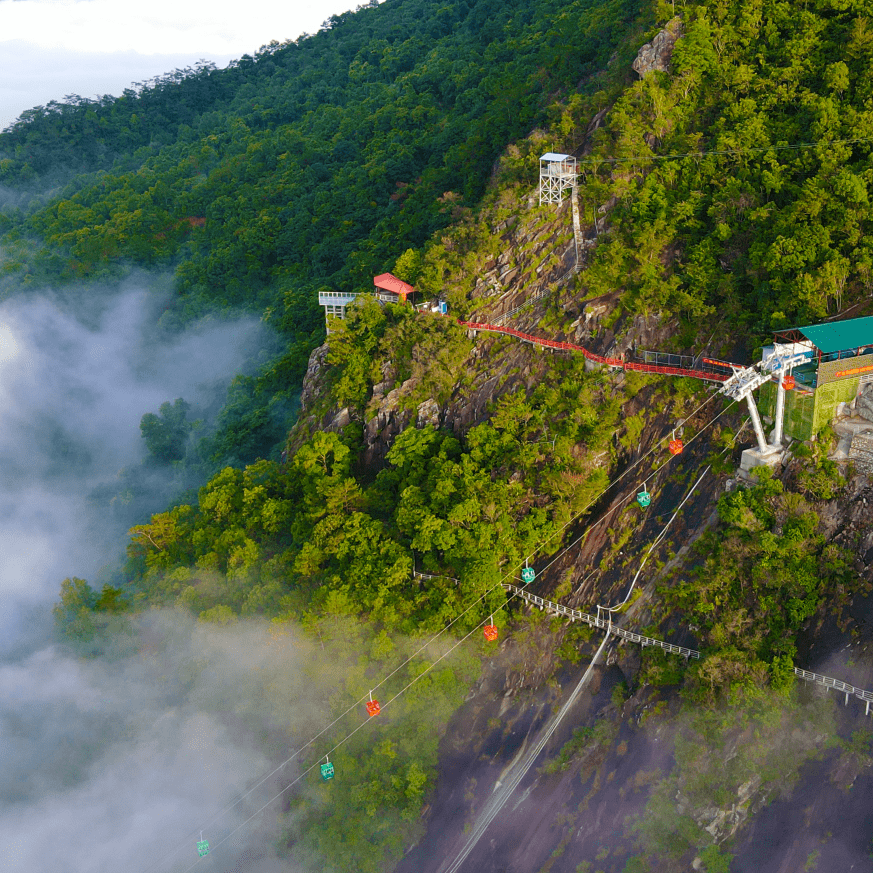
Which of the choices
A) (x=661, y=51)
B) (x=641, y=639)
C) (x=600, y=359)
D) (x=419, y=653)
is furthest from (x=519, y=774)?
(x=661, y=51)

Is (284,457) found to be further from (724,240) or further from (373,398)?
(724,240)

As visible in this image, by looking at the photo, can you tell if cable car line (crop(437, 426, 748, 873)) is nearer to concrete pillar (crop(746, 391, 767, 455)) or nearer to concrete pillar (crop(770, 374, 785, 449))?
concrete pillar (crop(770, 374, 785, 449))

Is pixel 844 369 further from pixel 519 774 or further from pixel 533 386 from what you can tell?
pixel 519 774

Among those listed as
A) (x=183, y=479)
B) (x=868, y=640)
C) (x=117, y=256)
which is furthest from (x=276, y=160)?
(x=868, y=640)

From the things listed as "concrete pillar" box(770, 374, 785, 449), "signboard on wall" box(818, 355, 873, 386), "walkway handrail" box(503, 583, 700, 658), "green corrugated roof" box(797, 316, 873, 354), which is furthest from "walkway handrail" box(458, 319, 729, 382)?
"walkway handrail" box(503, 583, 700, 658)

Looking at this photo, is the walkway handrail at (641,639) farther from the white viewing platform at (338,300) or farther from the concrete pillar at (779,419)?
the white viewing platform at (338,300)

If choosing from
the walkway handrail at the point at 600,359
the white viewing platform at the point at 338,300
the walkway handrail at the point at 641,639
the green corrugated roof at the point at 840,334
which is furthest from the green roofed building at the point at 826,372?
the white viewing platform at the point at 338,300
